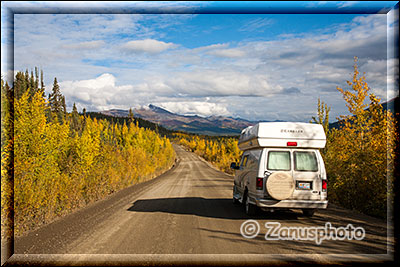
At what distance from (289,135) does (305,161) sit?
0.90 m

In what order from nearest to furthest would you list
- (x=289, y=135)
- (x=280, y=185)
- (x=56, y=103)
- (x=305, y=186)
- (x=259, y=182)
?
(x=280, y=185)
(x=305, y=186)
(x=259, y=182)
(x=289, y=135)
(x=56, y=103)

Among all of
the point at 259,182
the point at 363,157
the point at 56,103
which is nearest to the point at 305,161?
the point at 259,182

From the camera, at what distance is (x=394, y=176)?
10.2 m

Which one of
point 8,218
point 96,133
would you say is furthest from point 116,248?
point 96,133

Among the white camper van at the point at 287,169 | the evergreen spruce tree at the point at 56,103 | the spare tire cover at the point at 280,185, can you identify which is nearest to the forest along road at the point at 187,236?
the white camper van at the point at 287,169

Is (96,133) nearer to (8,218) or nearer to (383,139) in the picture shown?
(8,218)

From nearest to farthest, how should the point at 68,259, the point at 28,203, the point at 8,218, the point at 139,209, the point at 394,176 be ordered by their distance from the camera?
the point at 68,259 < the point at 8,218 < the point at 28,203 < the point at 394,176 < the point at 139,209

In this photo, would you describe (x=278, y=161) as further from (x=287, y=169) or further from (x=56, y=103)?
(x=56, y=103)

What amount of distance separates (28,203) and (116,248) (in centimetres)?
388

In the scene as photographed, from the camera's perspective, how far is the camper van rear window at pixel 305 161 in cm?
966

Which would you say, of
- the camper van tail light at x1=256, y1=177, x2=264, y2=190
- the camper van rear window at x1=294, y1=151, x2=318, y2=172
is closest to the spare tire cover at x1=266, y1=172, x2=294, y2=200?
the camper van tail light at x1=256, y1=177, x2=264, y2=190

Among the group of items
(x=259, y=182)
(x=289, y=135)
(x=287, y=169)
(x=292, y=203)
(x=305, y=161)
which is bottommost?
(x=292, y=203)

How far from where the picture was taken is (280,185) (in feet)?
29.9

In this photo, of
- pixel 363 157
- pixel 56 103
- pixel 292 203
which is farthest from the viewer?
pixel 56 103
